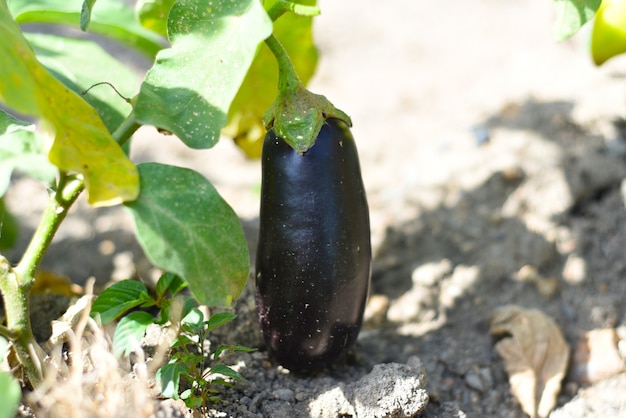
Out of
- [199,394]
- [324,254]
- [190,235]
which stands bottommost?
[199,394]

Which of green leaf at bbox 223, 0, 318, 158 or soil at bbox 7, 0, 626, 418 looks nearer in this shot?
soil at bbox 7, 0, 626, 418

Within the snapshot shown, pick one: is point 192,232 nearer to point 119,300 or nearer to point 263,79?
point 119,300

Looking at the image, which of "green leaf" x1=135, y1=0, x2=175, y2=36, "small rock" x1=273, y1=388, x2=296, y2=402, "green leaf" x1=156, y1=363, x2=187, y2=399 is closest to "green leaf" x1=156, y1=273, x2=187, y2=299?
"green leaf" x1=156, y1=363, x2=187, y2=399

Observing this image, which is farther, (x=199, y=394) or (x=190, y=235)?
(x=199, y=394)

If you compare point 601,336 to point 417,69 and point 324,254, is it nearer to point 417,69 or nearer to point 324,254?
point 324,254

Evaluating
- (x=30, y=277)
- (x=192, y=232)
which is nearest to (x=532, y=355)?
(x=192, y=232)

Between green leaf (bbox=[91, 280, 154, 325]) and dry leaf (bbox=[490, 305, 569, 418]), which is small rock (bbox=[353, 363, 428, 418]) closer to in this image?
dry leaf (bbox=[490, 305, 569, 418])

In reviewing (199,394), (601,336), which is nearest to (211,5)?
(199,394)
